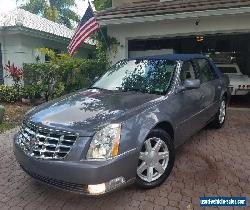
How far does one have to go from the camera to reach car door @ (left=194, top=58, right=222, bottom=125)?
552 centimetres

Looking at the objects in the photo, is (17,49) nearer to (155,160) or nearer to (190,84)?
(190,84)

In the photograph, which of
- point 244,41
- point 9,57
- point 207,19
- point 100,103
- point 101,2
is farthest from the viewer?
point 101,2

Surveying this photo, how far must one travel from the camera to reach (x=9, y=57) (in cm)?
1251

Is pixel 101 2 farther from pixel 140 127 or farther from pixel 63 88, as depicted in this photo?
pixel 140 127

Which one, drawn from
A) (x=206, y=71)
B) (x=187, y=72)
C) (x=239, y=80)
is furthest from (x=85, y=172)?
(x=239, y=80)

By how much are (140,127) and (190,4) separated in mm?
7094

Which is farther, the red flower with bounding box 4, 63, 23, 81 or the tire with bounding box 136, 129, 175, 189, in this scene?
the red flower with bounding box 4, 63, 23, 81

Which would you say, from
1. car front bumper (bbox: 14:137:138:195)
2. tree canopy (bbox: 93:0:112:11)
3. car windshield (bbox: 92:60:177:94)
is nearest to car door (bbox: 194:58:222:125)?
car windshield (bbox: 92:60:177:94)

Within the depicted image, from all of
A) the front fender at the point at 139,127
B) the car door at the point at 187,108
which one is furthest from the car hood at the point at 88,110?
the car door at the point at 187,108

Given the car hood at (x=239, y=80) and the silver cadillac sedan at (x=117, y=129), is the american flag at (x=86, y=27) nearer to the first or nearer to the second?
the silver cadillac sedan at (x=117, y=129)

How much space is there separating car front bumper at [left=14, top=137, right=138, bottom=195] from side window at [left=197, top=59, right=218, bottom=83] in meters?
2.88

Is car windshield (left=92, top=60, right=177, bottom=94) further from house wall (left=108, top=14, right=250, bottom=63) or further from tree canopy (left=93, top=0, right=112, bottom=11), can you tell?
tree canopy (left=93, top=0, right=112, bottom=11)

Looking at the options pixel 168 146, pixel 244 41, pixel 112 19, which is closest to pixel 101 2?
pixel 244 41

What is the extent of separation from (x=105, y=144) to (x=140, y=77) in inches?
74.3
